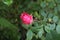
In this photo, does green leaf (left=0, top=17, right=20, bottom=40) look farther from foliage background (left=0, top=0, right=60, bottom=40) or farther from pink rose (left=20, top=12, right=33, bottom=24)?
pink rose (left=20, top=12, right=33, bottom=24)

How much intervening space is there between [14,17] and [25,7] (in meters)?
0.13

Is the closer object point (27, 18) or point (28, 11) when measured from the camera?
point (27, 18)

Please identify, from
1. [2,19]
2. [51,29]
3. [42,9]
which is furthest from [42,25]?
[2,19]

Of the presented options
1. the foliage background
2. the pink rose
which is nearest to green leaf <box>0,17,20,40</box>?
the foliage background

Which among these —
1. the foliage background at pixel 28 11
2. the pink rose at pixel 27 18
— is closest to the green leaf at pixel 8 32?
the foliage background at pixel 28 11

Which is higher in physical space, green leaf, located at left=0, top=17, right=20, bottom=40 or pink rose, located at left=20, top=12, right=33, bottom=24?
pink rose, located at left=20, top=12, right=33, bottom=24

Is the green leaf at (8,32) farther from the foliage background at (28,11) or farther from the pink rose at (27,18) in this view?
the pink rose at (27,18)

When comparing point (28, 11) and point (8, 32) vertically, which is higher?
point (28, 11)

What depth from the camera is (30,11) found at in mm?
1797

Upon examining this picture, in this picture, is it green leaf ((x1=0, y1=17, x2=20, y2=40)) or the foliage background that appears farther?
green leaf ((x1=0, y1=17, x2=20, y2=40))

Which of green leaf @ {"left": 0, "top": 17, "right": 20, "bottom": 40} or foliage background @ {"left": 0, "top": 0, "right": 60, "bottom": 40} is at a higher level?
foliage background @ {"left": 0, "top": 0, "right": 60, "bottom": 40}

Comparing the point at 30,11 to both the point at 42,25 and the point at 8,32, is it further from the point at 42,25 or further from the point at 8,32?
the point at 42,25

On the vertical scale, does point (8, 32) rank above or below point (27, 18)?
below

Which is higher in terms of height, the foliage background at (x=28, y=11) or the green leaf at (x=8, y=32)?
the foliage background at (x=28, y=11)
